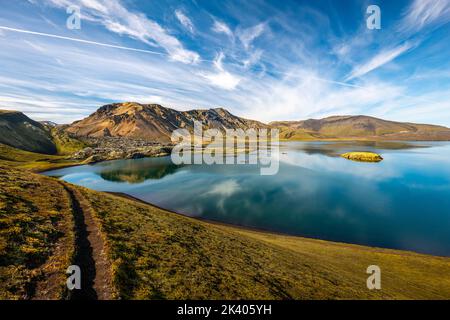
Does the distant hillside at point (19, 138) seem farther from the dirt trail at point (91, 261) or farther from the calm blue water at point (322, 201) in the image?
the dirt trail at point (91, 261)

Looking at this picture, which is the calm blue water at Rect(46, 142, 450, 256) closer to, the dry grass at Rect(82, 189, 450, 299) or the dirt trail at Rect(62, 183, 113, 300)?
the dry grass at Rect(82, 189, 450, 299)

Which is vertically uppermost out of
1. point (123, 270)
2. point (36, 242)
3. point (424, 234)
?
point (36, 242)

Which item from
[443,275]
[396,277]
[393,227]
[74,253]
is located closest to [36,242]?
[74,253]

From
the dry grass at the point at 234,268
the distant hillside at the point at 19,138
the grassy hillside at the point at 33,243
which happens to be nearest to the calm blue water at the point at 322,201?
the dry grass at the point at 234,268

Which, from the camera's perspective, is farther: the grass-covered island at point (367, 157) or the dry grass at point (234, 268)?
the grass-covered island at point (367, 157)

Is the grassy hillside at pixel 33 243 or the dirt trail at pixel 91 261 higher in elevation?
the grassy hillside at pixel 33 243

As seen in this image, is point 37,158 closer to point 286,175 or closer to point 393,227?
point 286,175
